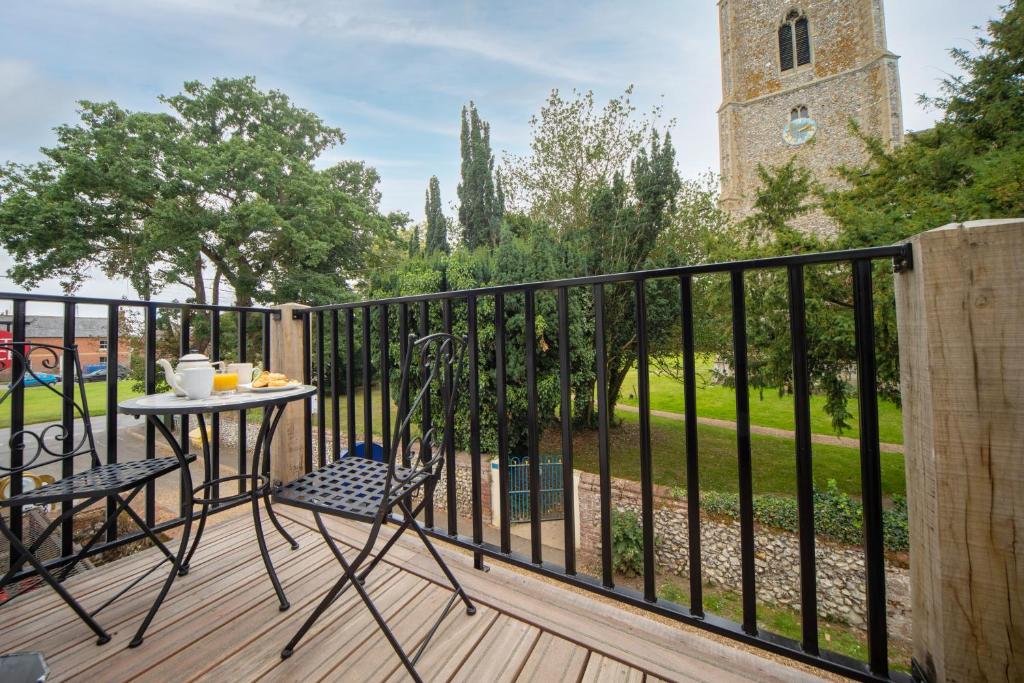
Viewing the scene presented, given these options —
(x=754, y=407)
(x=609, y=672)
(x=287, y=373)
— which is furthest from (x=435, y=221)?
(x=609, y=672)

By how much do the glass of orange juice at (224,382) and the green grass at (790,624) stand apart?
5482 millimetres

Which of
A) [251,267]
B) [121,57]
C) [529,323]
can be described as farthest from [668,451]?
[121,57]

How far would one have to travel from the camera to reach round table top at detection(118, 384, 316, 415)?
1174 millimetres

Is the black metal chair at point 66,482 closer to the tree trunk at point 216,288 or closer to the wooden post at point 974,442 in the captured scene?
Result: the wooden post at point 974,442

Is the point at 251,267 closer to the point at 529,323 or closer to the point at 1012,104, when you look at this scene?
the point at 529,323

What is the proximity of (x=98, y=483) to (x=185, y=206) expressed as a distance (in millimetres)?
14193

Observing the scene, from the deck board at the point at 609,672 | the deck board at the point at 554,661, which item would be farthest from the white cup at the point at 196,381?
the deck board at the point at 609,672

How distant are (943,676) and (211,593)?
6.93 ft

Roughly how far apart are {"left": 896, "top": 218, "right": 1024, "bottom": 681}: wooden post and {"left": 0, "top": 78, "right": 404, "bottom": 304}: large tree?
1374cm

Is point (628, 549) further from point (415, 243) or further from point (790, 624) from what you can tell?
point (415, 243)

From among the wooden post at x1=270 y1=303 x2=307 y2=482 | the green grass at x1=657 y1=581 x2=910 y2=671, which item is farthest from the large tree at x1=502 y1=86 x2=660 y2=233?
the wooden post at x1=270 y1=303 x2=307 y2=482

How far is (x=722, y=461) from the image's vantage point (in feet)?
31.1

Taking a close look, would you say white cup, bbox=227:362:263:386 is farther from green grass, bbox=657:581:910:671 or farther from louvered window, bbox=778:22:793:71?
louvered window, bbox=778:22:793:71

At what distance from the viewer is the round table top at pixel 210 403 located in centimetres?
117
